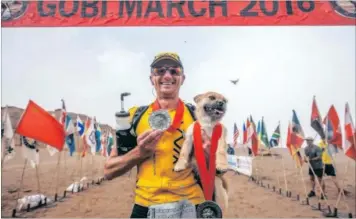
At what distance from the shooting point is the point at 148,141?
421 cm

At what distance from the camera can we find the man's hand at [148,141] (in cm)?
420

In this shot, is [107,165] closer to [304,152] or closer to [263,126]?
[263,126]

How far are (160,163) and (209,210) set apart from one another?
799 millimetres

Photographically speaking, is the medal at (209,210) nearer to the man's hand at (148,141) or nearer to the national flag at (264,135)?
the man's hand at (148,141)

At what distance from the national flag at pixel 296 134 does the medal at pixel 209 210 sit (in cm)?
196

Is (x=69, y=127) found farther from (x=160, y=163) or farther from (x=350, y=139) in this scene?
(x=350, y=139)

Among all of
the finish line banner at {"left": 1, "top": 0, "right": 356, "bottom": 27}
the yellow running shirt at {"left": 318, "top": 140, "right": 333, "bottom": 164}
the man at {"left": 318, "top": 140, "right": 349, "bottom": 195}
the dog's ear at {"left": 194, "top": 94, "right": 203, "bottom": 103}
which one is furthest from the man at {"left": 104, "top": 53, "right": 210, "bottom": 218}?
the man at {"left": 318, "top": 140, "right": 349, "bottom": 195}

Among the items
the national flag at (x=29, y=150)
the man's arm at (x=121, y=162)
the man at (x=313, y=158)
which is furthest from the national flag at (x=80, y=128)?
the man at (x=313, y=158)

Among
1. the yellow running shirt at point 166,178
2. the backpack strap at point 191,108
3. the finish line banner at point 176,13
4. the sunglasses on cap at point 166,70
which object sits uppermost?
the finish line banner at point 176,13

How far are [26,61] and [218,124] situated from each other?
2549mm

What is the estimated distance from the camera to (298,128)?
19.2 feet

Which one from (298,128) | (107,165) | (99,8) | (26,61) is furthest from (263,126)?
(26,61)

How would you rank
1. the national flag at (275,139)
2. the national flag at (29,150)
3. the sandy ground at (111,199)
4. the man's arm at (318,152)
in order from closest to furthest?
the sandy ground at (111,199)
the national flag at (29,150)
the man's arm at (318,152)
the national flag at (275,139)

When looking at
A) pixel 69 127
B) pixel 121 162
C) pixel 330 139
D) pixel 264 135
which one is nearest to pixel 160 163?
pixel 121 162
